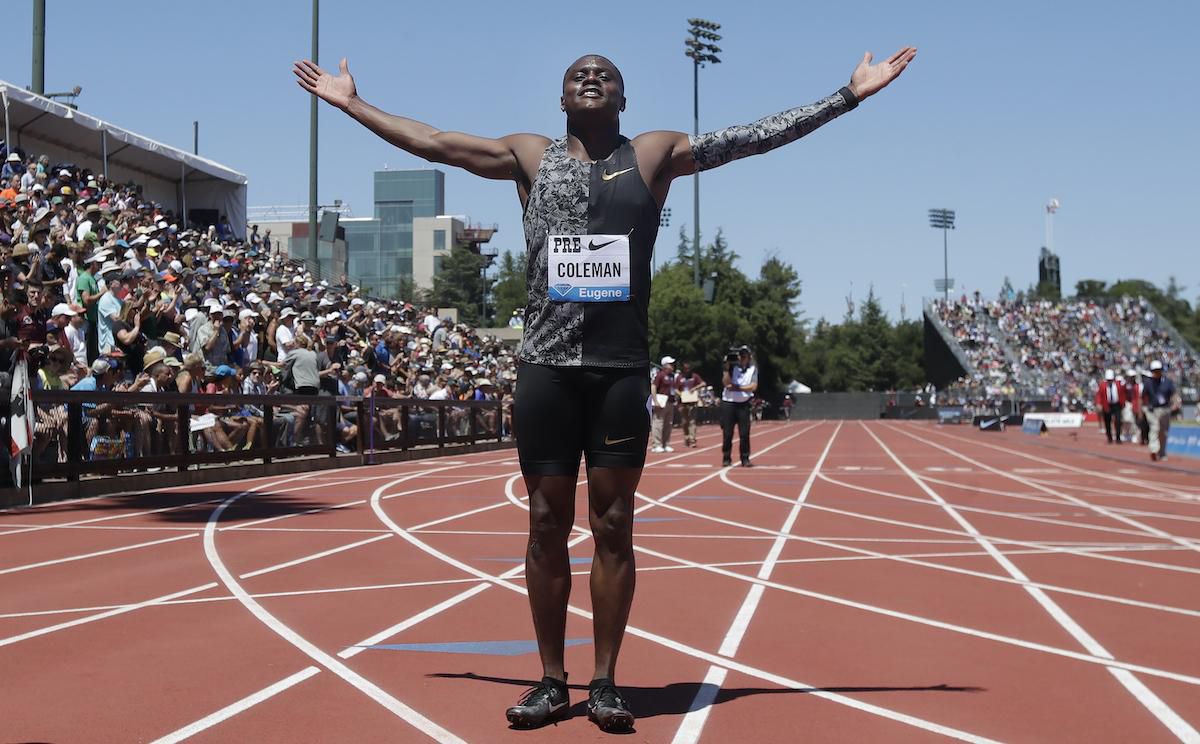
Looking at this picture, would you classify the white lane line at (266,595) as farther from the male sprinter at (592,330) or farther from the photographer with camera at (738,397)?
the photographer with camera at (738,397)

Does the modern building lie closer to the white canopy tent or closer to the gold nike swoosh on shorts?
the white canopy tent

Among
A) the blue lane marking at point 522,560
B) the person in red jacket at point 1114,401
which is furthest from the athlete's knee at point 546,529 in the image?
the person in red jacket at point 1114,401

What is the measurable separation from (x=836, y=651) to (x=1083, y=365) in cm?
8602

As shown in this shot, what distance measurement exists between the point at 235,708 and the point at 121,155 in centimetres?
2799

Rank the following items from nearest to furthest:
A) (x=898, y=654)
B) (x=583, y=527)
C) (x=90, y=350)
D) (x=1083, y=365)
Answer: (x=898, y=654)
(x=583, y=527)
(x=90, y=350)
(x=1083, y=365)

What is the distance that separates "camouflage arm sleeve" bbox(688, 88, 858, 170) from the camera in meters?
4.71

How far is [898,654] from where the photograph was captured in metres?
5.81

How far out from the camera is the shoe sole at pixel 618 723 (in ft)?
13.9

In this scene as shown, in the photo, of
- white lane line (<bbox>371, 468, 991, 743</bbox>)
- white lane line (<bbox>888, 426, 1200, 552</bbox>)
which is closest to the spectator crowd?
white lane line (<bbox>371, 468, 991, 743</bbox>)

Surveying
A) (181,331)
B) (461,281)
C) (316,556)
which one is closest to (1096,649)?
(316,556)

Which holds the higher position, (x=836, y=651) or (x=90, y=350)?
(x=90, y=350)

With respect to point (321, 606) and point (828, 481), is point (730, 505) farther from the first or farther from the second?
point (321, 606)

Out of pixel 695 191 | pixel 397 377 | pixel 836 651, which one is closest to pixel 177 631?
pixel 836 651

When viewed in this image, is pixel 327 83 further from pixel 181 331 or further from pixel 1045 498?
pixel 181 331
